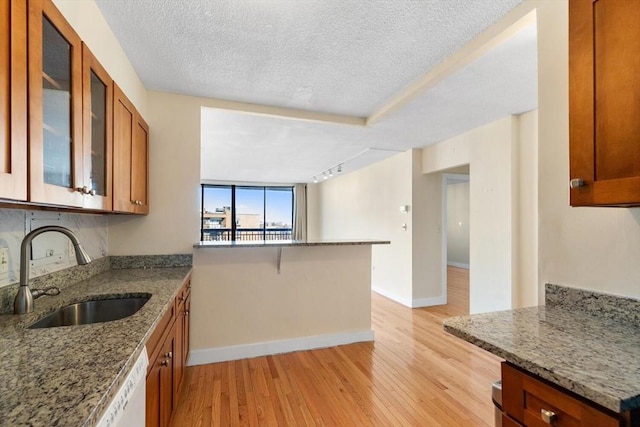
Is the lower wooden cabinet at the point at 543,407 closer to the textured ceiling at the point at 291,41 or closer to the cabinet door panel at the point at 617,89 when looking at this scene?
the cabinet door panel at the point at 617,89

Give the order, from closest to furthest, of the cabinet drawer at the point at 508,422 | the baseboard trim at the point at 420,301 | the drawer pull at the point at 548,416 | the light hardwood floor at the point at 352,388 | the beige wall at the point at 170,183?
the drawer pull at the point at 548,416, the cabinet drawer at the point at 508,422, the light hardwood floor at the point at 352,388, the beige wall at the point at 170,183, the baseboard trim at the point at 420,301

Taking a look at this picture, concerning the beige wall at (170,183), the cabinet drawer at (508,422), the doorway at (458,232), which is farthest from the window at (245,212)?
the cabinet drawer at (508,422)

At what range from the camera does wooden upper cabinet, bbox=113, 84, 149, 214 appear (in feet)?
5.86

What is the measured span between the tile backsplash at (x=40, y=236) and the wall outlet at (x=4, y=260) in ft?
0.05

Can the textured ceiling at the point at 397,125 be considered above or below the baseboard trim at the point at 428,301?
above

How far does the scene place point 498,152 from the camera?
3.33 metres

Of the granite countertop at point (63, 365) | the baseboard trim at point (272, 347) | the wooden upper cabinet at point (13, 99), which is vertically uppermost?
the wooden upper cabinet at point (13, 99)

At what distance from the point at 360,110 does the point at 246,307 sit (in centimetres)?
232

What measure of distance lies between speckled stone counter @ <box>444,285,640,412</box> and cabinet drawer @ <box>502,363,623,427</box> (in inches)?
2.1

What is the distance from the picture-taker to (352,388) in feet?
7.47

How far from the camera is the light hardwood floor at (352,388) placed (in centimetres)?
194

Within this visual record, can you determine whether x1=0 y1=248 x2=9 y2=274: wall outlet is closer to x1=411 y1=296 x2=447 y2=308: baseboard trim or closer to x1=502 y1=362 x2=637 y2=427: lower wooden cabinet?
x1=502 y1=362 x2=637 y2=427: lower wooden cabinet

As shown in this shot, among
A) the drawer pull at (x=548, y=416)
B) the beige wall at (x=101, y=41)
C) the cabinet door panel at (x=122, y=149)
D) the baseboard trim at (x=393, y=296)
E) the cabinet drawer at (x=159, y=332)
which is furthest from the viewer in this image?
the baseboard trim at (x=393, y=296)

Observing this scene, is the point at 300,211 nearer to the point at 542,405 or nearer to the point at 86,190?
the point at 86,190
